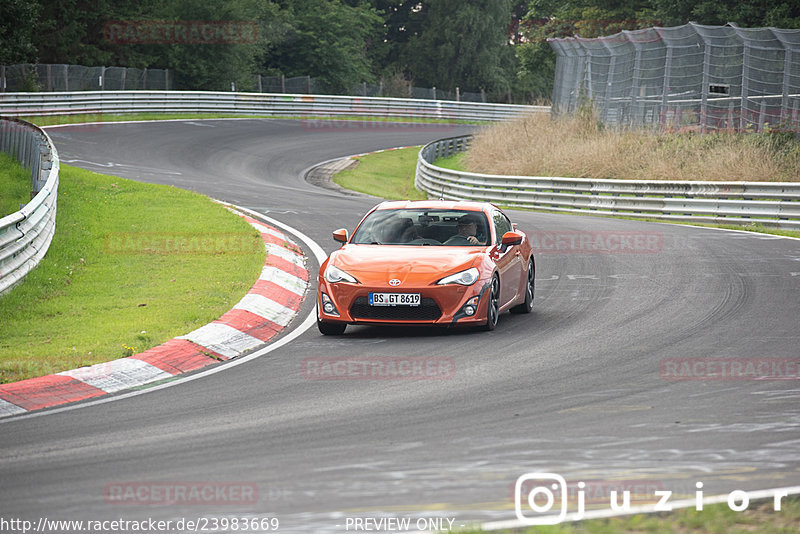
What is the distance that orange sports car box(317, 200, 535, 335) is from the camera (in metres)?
10.8

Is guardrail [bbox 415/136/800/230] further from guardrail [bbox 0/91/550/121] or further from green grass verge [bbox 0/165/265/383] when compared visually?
guardrail [bbox 0/91/550/121]

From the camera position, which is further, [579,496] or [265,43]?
[265,43]

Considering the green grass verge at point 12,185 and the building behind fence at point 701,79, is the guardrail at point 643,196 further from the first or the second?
the green grass verge at point 12,185

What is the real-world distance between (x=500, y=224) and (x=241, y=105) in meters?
43.1

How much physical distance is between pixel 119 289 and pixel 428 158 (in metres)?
26.4

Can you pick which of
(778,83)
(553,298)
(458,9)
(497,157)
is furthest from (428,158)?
(458,9)

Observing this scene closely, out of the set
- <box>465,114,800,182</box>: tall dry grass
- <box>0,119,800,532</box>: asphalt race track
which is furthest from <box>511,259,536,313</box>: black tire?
<box>465,114,800,182</box>: tall dry grass

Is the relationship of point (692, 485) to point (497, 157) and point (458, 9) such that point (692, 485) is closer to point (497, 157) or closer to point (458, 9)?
point (497, 157)

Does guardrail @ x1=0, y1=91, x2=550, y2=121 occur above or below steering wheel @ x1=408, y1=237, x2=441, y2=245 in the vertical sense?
below

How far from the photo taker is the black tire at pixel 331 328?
11016mm

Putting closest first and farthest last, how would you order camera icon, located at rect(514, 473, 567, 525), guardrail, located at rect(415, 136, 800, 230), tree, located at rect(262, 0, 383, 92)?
1. camera icon, located at rect(514, 473, 567, 525)
2. guardrail, located at rect(415, 136, 800, 230)
3. tree, located at rect(262, 0, 383, 92)

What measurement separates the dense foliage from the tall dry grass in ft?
33.2

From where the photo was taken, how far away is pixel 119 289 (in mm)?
13156

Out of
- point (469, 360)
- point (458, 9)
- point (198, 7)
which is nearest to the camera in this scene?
point (469, 360)
